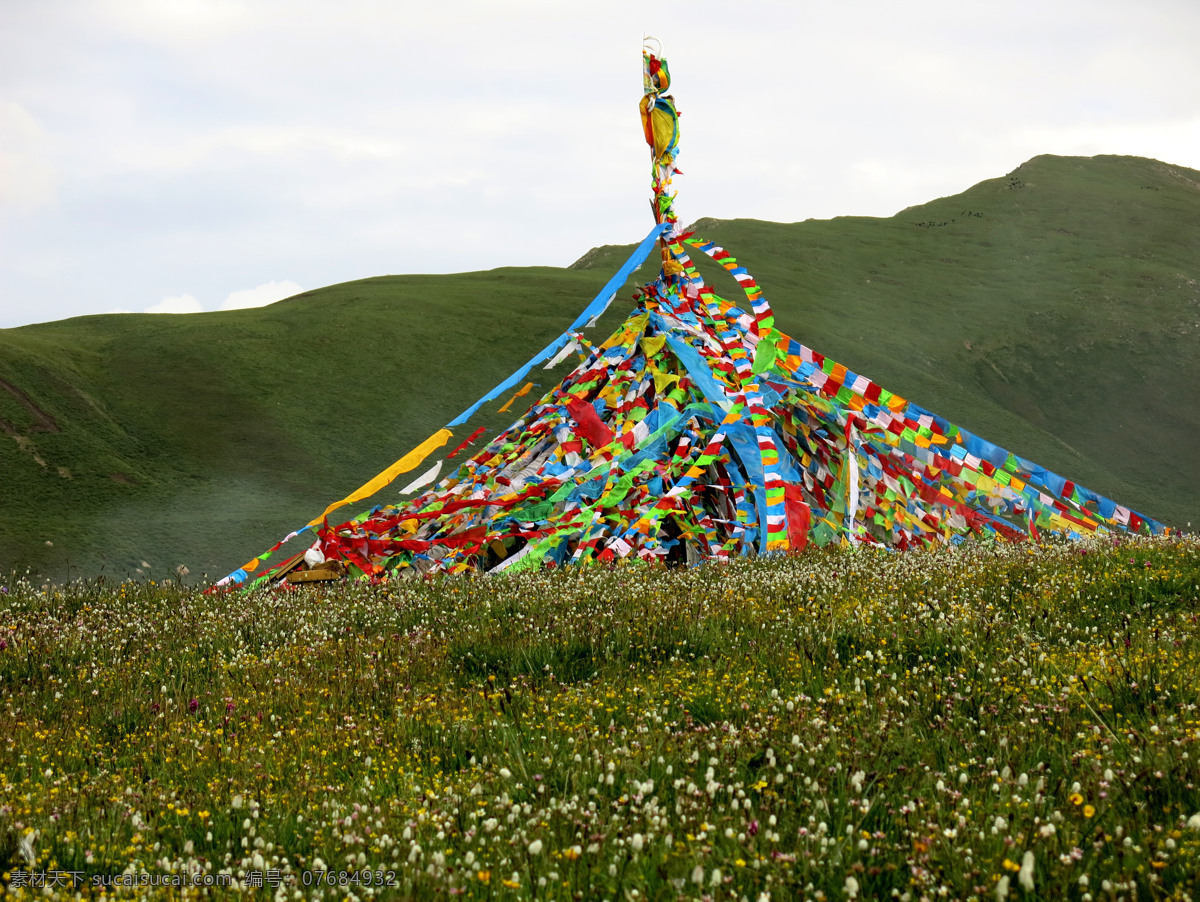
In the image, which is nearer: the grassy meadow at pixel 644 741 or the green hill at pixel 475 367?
the grassy meadow at pixel 644 741

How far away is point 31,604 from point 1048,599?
8503 mm

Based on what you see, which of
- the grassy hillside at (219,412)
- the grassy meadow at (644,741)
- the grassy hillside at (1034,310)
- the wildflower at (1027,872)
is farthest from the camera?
the grassy hillside at (1034,310)

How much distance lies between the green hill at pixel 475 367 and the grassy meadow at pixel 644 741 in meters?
11.5

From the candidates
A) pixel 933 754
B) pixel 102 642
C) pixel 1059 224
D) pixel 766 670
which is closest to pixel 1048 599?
pixel 766 670

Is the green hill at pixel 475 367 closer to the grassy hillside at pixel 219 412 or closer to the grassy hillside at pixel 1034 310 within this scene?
the grassy hillside at pixel 219 412

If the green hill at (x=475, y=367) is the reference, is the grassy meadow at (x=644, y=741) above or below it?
below

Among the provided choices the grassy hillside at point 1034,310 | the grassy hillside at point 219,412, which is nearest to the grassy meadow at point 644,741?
the grassy hillside at point 219,412

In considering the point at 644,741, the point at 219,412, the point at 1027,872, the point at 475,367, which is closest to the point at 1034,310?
the point at 475,367

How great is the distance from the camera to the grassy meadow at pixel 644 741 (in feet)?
10.4

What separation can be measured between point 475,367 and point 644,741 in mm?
29982

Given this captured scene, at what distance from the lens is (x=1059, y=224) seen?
7369cm

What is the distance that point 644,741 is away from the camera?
14.2ft

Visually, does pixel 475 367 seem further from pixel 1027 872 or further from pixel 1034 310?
pixel 1034 310

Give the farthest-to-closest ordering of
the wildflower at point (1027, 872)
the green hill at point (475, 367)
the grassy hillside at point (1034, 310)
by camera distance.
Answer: the grassy hillside at point (1034, 310) → the green hill at point (475, 367) → the wildflower at point (1027, 872)
